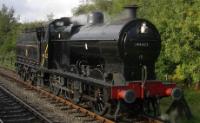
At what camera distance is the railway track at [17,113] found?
12.4 metres

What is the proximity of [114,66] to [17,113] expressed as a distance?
389cm

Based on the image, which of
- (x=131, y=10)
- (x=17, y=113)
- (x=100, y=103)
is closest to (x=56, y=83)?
(x=17, y=113)

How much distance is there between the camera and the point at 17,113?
541 inches

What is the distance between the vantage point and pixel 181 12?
697 inches

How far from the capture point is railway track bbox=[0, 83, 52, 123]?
40.8 ft

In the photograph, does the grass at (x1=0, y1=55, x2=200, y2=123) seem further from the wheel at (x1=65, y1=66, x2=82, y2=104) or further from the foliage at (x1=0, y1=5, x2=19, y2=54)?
the foliage at (x1=0, y1=5, x2=19, y2=54)

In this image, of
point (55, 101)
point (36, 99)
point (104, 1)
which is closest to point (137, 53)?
point (55, 101)

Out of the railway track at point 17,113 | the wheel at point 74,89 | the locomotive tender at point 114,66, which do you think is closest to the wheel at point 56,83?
the locomotive tender at point 114,66

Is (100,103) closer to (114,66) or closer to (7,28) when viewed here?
(114,66)

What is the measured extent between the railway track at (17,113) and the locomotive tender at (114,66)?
1.73 metres

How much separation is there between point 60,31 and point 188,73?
5844mm

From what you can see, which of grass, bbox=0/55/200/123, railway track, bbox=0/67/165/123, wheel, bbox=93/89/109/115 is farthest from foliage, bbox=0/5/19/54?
wheel, bbox=93/89/109/115

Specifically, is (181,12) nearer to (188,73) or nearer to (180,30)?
(180,30)

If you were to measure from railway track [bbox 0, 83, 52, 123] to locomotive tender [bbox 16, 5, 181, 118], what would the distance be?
5.69ft
